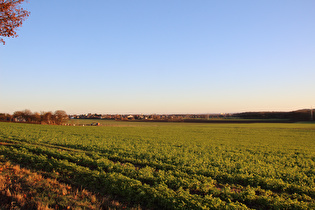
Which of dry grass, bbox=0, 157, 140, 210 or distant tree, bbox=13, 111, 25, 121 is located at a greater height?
distant tree, bbox=13, 111, 25, 121

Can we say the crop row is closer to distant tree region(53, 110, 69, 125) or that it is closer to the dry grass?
the dry grass

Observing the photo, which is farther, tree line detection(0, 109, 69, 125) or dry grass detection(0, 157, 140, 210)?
tree line detection(0, 109, 69, 125)

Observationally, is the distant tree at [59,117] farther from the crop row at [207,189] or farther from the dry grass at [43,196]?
the dry grass at [43,196]

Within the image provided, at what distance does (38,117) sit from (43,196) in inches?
3423

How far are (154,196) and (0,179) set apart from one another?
764 cm

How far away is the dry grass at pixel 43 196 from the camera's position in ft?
25.3

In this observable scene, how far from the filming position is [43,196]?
8430 mm

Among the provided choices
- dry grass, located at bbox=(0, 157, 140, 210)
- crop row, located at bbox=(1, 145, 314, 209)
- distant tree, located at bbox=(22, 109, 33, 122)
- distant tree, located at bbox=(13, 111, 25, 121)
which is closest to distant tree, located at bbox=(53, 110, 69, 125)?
distant tree, located at bbox=(22, 109, 33, 122)

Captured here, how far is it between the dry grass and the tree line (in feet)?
263

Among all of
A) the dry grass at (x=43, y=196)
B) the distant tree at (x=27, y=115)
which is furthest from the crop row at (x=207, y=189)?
the distant tree at (x=27, y=115)

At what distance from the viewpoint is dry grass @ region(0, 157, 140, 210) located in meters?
7.72

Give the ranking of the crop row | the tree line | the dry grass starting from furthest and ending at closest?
the tree line
the crop row
the dry grass

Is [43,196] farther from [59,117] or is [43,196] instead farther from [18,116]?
[18,116]

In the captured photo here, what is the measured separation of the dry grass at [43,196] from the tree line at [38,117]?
263ft
